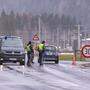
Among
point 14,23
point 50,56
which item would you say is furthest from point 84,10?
point 50,56

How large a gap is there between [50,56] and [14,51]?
512 centimetres

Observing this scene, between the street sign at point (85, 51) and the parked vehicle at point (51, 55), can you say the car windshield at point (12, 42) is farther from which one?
the street sign at point (85, 51)

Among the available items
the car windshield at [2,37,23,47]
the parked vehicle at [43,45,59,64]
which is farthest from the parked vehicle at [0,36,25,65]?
the parked vehicle at [43,45,59,64]

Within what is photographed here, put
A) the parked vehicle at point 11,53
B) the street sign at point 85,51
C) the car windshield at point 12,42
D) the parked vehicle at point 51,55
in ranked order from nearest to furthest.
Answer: the parked vehicle at point 11,53 < the street sign at point 85,51 < the car windshield at point 12,42 < the parked vehicle at point 51,55

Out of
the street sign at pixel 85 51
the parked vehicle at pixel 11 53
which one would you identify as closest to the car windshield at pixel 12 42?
the parked vehicle at pixel 11 53

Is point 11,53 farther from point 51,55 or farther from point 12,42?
point 51,55

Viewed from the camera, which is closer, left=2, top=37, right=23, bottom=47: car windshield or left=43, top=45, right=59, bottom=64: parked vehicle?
left=2, top=37, right=23, bottom=47: car windshield

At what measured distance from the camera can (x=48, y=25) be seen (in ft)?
593

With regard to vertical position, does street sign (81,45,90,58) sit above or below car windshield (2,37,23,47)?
below

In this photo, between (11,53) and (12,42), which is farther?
(12,42)

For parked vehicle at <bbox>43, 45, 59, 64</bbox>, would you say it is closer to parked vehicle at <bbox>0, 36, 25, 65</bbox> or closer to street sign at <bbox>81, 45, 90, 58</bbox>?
parked vehicle at <bbox>0, 36, 25, 65</bbox>

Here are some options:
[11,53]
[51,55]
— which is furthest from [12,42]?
[51,55]

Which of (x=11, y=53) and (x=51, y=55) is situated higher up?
(x=11, y=53)

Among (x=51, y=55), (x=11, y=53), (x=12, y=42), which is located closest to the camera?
(x=11, y=53)
